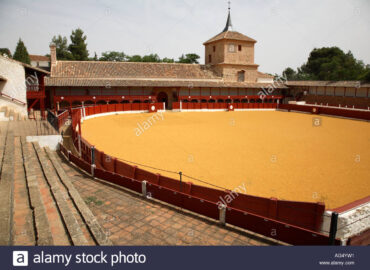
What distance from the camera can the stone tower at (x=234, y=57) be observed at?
43375mm

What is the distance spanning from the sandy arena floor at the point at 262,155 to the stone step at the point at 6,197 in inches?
198

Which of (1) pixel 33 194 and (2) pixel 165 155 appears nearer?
(1) pixel 33 194

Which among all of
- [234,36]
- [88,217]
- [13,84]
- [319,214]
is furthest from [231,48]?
[88,217]

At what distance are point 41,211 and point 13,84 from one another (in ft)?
65.4

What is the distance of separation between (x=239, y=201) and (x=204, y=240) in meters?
1.55

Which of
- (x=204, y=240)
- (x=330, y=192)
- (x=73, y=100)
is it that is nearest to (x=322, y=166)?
(x=330, y=192)

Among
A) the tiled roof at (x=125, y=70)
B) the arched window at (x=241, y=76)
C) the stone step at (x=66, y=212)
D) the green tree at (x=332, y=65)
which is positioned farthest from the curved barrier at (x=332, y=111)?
the green tree at (x=332, y=65)

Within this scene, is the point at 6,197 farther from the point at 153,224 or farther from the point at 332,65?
the point at 332,65

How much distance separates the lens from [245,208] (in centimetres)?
694

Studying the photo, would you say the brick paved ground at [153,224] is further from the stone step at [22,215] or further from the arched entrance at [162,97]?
the arched entrance at [162,97]

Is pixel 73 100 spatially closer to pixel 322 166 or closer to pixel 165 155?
pixel 165 155

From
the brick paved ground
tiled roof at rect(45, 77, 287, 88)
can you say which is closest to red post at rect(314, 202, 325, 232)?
the brick paved ground

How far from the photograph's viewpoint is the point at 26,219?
19.6ft

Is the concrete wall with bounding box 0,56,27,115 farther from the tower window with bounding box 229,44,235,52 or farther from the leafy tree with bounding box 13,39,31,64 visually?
the leafy tree with bounding box 13,39,31,64
